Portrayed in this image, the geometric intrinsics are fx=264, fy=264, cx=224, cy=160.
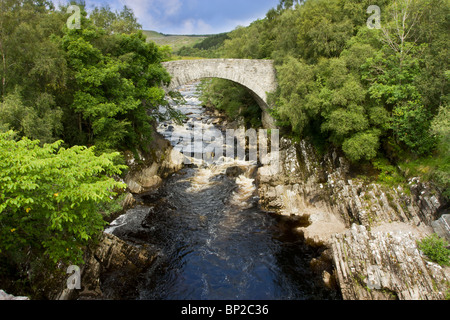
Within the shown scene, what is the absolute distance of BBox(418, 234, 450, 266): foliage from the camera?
10.9 metres

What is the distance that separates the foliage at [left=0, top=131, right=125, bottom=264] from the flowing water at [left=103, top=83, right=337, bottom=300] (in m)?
4.17


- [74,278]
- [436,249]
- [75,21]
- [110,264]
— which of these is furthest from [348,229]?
[75,21]

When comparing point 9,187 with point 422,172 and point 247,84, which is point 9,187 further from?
point 247,84

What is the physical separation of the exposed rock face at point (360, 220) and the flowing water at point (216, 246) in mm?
1299

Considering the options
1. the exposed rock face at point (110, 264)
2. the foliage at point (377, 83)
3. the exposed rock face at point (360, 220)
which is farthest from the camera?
the foliage at point (377, 83)

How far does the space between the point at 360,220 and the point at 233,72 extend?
18678 mm

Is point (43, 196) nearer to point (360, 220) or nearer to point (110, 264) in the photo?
point (110, 264)

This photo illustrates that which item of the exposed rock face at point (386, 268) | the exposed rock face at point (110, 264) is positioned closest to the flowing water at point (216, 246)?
the exposed rock face at point (110, 264)

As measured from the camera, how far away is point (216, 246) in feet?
51.4

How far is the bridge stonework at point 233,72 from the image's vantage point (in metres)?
25.5

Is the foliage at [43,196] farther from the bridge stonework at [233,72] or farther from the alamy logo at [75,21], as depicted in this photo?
the bridge stonework at [233,72]

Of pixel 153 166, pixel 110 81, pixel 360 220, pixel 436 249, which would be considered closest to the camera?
pixel 436 249
